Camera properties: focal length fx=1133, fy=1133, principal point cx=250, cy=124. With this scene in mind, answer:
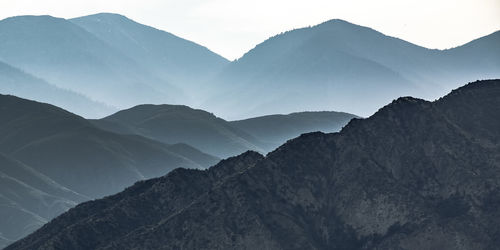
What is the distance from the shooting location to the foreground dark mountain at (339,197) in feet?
401

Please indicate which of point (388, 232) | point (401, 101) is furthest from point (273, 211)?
point (401, 101)

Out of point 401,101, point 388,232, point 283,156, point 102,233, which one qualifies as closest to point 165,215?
point 102,233

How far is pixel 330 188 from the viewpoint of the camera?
440 feet

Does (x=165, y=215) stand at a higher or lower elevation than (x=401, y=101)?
lower

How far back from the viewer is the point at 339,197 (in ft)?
430

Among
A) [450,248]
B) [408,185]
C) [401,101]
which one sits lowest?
[450,248]

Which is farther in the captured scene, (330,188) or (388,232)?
(330,188)

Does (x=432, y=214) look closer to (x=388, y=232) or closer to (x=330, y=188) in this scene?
(x=388, y=232)

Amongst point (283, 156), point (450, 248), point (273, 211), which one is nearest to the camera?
point (450, 248)

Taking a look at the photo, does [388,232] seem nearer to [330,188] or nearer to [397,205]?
[397,205]

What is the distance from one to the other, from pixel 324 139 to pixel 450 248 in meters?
30.4

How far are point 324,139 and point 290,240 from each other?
916 inches

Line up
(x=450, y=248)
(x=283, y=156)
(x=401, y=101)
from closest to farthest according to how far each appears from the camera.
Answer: (x=450, y=248) < (x=283, y=156) < (x=401, y=101)

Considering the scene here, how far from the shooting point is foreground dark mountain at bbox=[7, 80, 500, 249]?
122125mm
